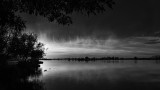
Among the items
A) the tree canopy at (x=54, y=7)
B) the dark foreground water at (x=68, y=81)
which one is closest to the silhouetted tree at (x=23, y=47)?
the dark foreground water at (x=68, y=81)

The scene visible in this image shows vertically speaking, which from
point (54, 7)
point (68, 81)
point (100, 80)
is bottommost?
point (100, 80)

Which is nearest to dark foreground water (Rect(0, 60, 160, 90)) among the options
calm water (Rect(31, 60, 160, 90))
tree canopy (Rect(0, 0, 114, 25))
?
calm water (Rect(31, 60, 160, 90))

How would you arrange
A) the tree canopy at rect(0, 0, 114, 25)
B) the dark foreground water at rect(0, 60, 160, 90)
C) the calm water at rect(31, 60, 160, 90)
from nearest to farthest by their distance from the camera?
the tree canopy at rect(0, 0, 114, 25) < the dark foreground water at rect(0, 60, 160, 90) < the calm water at rect(31, 60, 160, 90)

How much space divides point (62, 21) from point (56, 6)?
113cm

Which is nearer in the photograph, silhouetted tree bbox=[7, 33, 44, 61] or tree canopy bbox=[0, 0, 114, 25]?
tree canopy bbox=[0, 0, 114, 25]

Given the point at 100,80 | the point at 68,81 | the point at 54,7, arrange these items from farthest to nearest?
the point at 100,80 < the point at 68,81 < the point at 54,7

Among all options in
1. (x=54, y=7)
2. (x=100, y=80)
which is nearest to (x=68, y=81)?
(x=100, y=80)

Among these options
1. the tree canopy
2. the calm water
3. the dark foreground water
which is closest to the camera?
the tree canopy

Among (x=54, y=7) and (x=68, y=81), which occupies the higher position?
(x=54, y=7)

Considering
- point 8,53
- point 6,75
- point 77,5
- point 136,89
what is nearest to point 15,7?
point 77,5

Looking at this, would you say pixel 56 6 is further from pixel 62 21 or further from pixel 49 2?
pixel 62 21

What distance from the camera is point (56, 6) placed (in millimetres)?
8609

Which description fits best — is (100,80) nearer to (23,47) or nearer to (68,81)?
(68,81)

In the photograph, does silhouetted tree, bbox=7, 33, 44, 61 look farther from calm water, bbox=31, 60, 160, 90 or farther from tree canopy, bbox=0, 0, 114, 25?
tree canopy, bbox=0, 0, 114, 25
